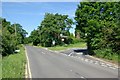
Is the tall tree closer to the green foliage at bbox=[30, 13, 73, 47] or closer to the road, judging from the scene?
the green foliage at bbox=[30, 13, 73, 47]

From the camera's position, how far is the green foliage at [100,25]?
3359 centimetres

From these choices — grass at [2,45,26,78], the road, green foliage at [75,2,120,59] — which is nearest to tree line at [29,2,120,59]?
green foliage at [75,2,120,59]

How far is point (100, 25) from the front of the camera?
1533 inches

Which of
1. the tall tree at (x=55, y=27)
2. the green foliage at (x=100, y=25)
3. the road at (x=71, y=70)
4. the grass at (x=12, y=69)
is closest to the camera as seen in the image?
the grass at (x=12, y=69)

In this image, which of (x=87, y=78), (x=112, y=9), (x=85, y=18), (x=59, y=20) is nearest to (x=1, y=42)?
(x=85, y=18)

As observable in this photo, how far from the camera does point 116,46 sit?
1307 inches

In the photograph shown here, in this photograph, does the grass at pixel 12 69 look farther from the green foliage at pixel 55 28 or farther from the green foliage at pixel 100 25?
the green foliage at pixel 55 28

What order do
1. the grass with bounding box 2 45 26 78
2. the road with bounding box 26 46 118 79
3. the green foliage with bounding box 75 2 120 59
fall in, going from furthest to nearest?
the green foliage with bounding box 75 2 120 59, the road with bounding box 26 46 118 79, the grass with bounding box 2 45 26 78

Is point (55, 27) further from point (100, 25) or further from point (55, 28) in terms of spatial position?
point (100, 25)

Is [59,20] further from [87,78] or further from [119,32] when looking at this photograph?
[87,78]

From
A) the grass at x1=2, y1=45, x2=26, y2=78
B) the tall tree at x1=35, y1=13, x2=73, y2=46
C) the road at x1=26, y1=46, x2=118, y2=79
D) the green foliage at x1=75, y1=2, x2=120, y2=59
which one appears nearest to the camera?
the grass at x1=2, y1=45, x2=26, y2=78

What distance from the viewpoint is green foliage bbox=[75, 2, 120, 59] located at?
33594 millimetres

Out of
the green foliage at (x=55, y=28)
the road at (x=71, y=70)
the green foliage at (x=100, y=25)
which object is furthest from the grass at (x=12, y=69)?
the green foliage at (x=55, y=28)

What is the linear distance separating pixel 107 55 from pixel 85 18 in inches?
417
